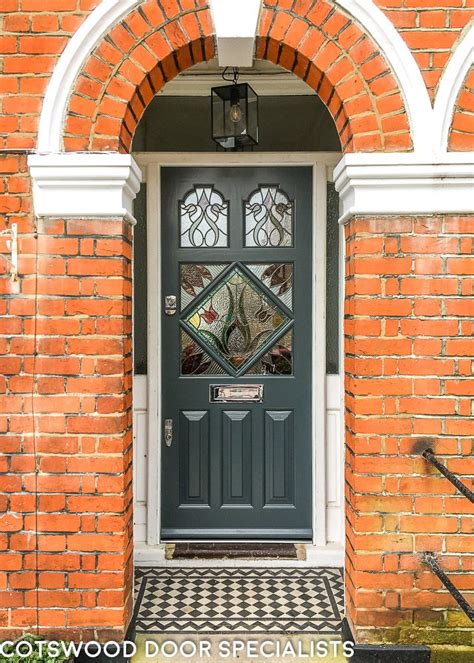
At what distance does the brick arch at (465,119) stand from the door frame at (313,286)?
126 centimetres

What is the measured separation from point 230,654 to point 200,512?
1156mm

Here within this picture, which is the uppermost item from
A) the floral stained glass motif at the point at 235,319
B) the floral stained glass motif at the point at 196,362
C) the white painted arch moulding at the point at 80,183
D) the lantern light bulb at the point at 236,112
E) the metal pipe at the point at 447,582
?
the lantern light bulb at the point at 236,112

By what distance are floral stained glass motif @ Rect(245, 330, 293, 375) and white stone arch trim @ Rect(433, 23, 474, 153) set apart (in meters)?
1.69

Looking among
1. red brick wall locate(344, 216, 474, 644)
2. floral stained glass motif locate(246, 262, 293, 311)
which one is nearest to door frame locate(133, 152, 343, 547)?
floral stained glass motif locate(246, 262, 293, 311)

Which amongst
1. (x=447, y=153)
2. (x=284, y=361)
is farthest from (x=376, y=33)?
(x=284, y=361)

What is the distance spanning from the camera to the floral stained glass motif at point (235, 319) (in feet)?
13.0

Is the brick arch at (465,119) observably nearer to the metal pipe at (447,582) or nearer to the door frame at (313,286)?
the door frame at (313,286)

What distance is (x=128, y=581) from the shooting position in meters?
2.83

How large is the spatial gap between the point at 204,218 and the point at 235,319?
0.70 metres

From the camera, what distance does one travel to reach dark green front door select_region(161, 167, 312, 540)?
394 centimetres

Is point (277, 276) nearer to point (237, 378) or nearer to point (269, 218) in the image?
point (269, 218)

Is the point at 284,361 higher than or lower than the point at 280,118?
lower

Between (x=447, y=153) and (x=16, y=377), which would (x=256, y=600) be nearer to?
(x=16, y=377)

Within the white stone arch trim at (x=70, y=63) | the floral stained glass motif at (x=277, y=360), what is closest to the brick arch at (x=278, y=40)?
the white stone arch trim at (x=70, y=63)
